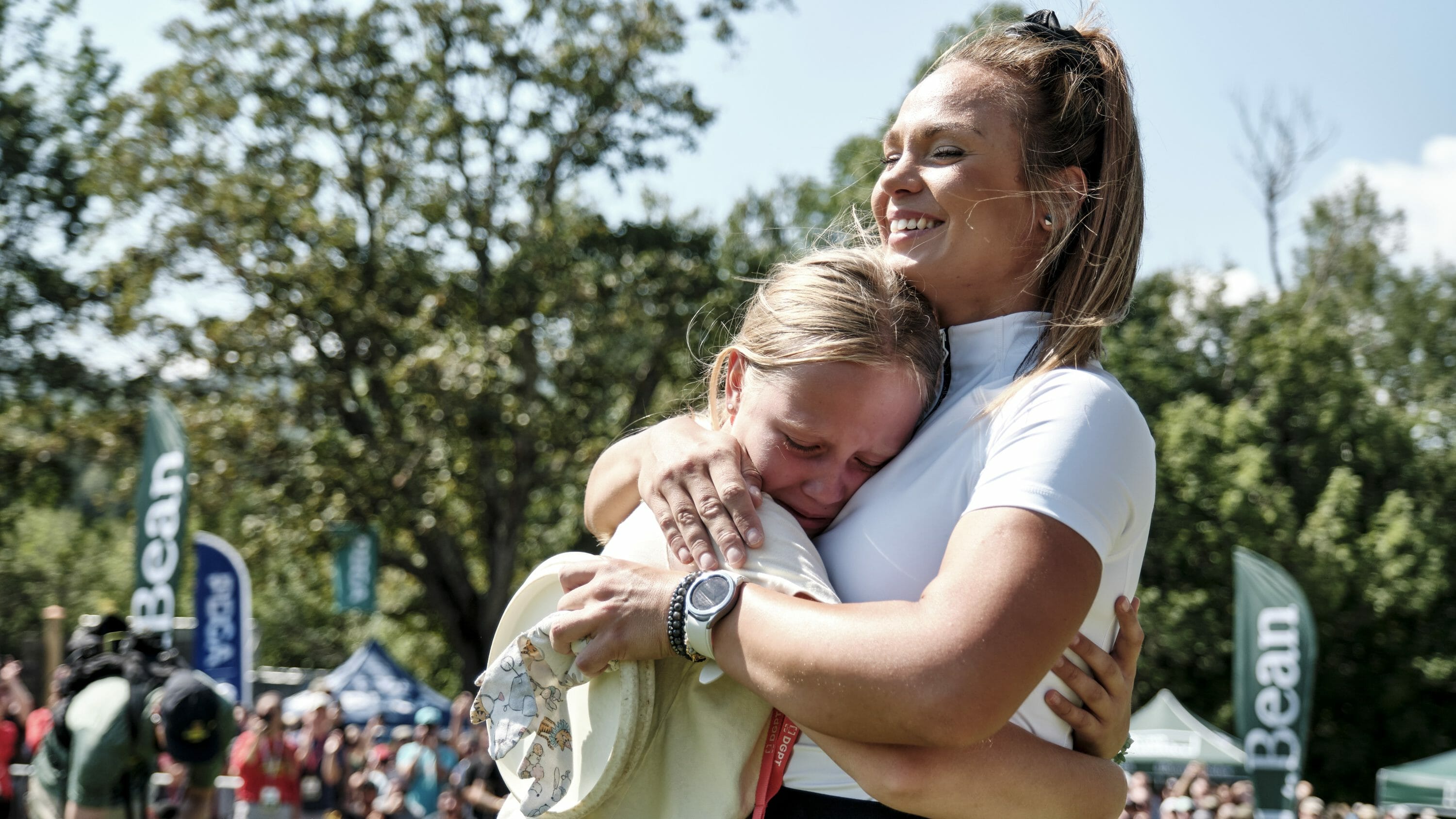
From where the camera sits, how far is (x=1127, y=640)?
1.68 meters

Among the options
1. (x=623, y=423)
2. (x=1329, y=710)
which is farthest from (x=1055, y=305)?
(x=1329, y=710)

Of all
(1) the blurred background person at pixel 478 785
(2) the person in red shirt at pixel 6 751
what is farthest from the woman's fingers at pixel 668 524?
(2) the person in red shirt at pixel 6 751

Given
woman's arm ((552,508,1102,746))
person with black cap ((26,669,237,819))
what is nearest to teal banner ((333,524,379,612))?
person with black cap ((26,669,237,819))

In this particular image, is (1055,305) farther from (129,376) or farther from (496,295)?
(129,376)

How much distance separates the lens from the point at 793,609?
143 centimetres

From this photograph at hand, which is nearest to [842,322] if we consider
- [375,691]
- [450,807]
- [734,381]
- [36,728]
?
[734,381]

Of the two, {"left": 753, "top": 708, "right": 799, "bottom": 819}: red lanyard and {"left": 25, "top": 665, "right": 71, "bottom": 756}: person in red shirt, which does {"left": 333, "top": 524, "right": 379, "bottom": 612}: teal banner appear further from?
{"left": 753, "top": 708, "right": 799, "bottom": 819}: red lanyard

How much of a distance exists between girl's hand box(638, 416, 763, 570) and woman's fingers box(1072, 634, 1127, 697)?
0.43m

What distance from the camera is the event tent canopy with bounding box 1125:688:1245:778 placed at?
54.0ft

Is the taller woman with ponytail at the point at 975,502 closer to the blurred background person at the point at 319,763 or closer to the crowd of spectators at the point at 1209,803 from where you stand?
the crowd of spectators at the point at 1209,803

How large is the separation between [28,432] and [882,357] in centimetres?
2112

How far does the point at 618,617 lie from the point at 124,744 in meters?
4.33

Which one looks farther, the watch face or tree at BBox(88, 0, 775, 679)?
tree at BBox(88, 0, 775, 679)

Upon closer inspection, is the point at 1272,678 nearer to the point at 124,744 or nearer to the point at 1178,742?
the point at 1178,742
